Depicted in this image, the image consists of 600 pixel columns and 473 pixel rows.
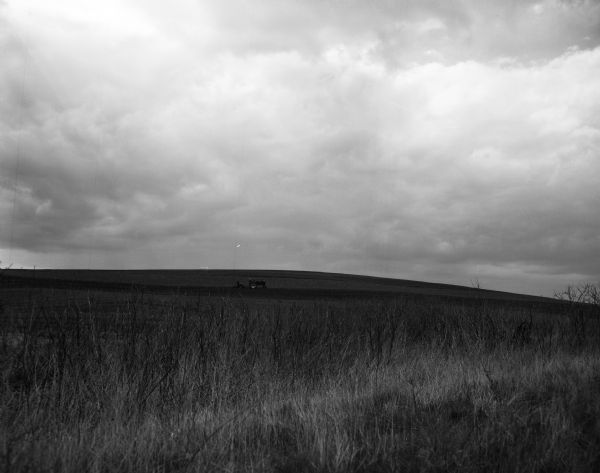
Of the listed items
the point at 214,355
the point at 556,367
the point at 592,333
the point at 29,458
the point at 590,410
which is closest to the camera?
the point at 29,458

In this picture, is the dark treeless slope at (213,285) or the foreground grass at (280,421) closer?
the foreground grass at (280,421)

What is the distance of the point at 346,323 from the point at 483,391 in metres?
14.2

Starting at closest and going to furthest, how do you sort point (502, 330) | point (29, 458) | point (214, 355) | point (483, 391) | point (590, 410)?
point (29, 458) → point (590, 410) → point (483, 391) → point (214, 355) → point (502, 330)

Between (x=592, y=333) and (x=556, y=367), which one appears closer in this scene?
(x=556, y=367)

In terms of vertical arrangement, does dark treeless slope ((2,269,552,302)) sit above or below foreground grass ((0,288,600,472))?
above

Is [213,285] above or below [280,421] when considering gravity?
above

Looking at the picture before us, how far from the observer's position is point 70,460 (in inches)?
229

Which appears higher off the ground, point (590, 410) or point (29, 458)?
point (590, 410)

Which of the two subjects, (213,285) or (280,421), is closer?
(280,421)

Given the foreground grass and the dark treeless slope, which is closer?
the foreground grass

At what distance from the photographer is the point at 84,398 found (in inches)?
406

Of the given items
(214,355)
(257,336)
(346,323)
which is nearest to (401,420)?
(214,355)

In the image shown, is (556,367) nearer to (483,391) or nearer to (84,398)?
(483,391)

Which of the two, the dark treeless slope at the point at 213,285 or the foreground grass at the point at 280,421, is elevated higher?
the dark treeless slope at the point at 213,285
